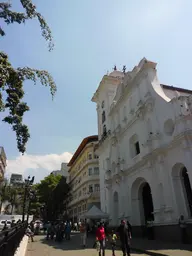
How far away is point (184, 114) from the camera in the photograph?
47.5 ft

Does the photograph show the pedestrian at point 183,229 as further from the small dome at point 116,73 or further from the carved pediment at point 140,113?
the small dome at point 116,73

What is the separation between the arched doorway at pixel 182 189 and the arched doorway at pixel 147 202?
5.01m

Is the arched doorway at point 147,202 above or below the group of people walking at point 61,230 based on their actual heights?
above

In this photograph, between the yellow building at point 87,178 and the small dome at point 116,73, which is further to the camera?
the yellow building at point 87,178

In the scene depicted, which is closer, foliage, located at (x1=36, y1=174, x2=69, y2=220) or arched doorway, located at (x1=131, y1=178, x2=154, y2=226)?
arched doorway, located at (x1=131, y1=178, x2=154, y2=226)

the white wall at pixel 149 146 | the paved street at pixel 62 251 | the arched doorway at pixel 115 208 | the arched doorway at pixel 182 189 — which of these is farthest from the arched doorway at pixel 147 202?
the paved street at pixel 62 251

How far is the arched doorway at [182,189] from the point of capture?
1423 centimetres

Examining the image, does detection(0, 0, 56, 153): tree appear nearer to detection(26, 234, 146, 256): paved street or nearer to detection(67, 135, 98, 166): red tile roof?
detection(26, 234, 146, 256): paved street

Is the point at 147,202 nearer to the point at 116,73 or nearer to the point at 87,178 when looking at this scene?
the point at 87,178

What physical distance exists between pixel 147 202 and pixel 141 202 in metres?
0.60

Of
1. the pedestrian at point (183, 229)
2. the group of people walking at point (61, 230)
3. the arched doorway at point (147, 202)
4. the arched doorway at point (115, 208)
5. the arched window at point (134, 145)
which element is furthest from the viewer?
the arched doorway at point (115, 208)

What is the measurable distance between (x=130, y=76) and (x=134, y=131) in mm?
6347

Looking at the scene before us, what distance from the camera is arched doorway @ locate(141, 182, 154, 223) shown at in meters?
19.2

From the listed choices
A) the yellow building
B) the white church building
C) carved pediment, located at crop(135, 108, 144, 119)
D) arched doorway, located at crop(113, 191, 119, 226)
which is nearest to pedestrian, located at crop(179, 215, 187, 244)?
the white church building
